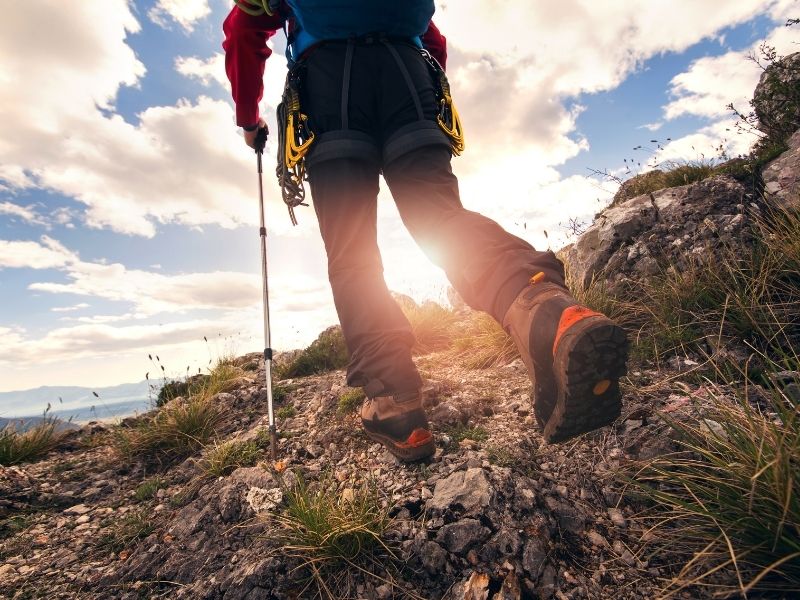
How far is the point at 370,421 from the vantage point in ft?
8.70

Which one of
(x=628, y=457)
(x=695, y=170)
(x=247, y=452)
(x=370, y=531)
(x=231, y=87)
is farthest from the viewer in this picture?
(x=695, y=170)

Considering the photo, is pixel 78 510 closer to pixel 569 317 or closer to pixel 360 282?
pixel 360 282

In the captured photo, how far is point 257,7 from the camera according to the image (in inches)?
99.5

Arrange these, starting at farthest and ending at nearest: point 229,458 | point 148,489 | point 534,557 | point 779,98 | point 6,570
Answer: point 779,98 < point 148,489 < point 229,458 < point 6,570 < point 534,557

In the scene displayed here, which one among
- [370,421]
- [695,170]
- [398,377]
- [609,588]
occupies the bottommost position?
[609,588]

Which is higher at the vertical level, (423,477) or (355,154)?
(355,154)

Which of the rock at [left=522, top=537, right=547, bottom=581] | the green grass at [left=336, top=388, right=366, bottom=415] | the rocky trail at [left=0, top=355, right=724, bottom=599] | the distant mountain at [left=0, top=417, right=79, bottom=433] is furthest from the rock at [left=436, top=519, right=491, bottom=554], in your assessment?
the distant mountain at [left=0, top=417, right=79, bottom=433]

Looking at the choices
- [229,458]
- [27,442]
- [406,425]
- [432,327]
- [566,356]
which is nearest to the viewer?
[566,356]

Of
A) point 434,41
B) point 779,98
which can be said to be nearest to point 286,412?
point 434,41

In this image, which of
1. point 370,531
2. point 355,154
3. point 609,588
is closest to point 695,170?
point 355,154

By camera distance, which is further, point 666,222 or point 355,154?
point 666,222

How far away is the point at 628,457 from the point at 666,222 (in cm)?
346

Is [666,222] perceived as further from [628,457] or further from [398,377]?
[398,377]

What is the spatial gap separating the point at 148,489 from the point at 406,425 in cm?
228
